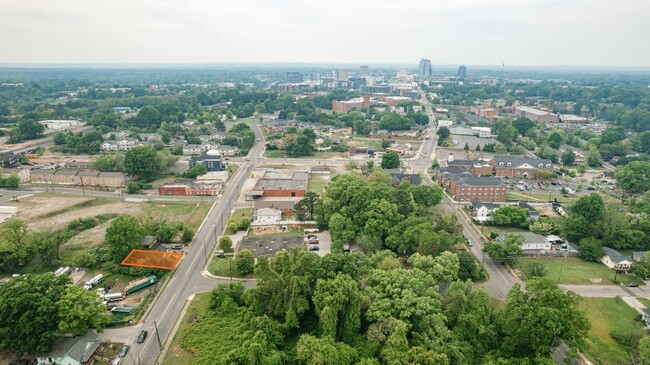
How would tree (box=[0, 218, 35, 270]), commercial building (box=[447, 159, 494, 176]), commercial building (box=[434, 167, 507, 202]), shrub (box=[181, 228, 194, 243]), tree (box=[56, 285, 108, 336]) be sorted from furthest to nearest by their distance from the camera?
commercial building (box=[447, 159, 494, 176]) < commercial building (box=[434, 167, 507, 202]) < shrub (box=[181, 228, 194, 243]) < tree (box=[0, 218, 35, 270]) < tree (box=[56, 285, 108, 336])

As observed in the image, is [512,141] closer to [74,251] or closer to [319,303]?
[319,303]

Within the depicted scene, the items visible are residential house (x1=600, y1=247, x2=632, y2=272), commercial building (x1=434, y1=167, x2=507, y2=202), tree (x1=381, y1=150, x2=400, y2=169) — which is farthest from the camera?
tree (x1=381, y1=150, x2=400, y2=169)

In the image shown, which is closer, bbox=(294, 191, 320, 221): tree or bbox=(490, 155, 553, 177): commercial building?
bbox=(294, 191, 320, 221): tree

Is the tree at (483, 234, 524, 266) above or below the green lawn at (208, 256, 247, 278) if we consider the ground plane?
above

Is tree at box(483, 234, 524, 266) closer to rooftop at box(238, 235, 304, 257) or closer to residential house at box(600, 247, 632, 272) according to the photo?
residential house at box(600, 247, 632, 272)

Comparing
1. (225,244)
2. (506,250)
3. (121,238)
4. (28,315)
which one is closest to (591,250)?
(506,250)

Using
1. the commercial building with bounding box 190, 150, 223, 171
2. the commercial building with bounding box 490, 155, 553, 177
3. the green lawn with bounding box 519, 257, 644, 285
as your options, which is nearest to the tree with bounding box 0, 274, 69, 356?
the green lawn with bounding box 519, 257, 644, 285

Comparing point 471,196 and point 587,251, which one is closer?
point 587,251

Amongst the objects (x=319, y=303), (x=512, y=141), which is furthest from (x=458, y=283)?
(x=512, y=141)
